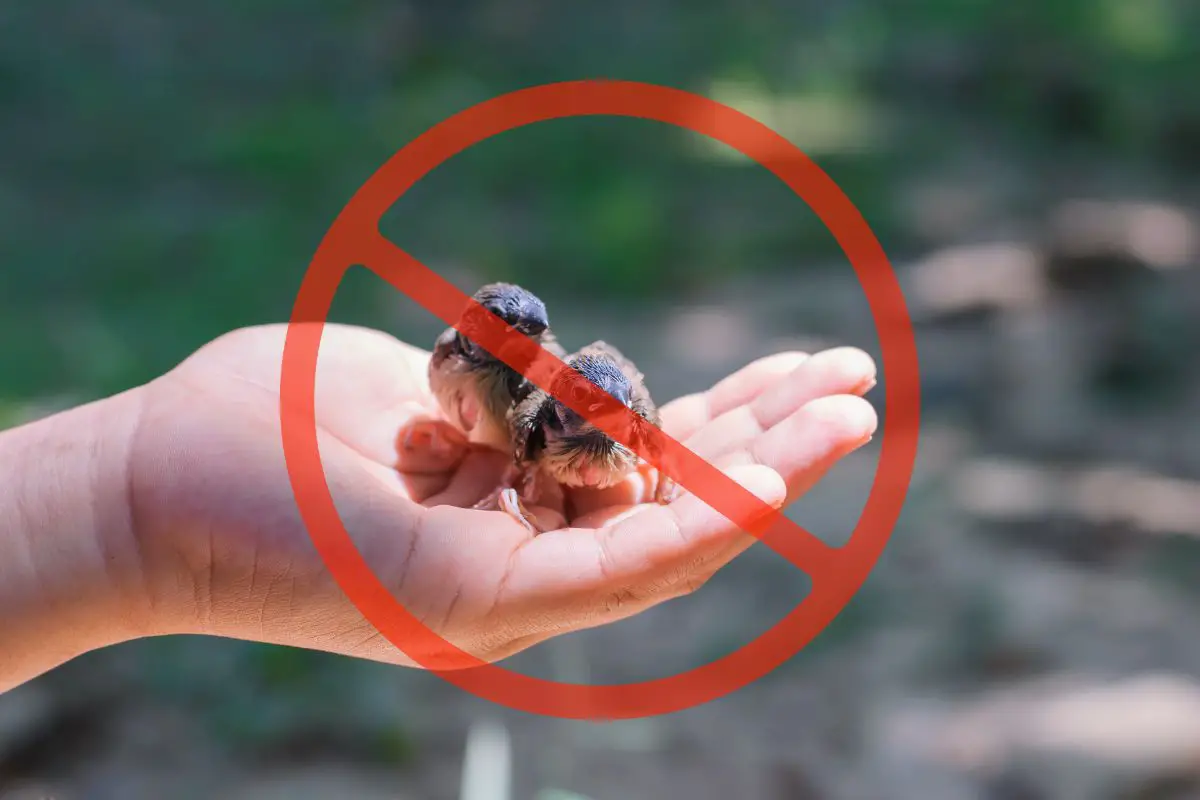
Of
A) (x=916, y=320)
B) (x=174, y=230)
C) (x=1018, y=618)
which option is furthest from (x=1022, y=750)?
(x=174, y=230)

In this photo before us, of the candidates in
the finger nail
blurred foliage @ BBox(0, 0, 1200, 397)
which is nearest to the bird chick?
the finger nail

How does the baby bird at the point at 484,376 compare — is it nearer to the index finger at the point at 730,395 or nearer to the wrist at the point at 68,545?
the index finger at the point at 730,395

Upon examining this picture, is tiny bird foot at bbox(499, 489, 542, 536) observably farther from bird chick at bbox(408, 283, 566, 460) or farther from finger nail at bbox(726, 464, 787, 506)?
finger nail at bbox(726, 464, 787, 506)

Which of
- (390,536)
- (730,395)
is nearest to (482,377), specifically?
(730,395)

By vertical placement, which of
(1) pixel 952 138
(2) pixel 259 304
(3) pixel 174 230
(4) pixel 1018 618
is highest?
(1) pixel 952 138

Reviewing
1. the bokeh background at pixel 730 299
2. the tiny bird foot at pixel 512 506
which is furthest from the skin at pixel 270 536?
the bokeh background at pixel 730 299

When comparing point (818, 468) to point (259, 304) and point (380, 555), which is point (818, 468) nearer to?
point (380, 555)

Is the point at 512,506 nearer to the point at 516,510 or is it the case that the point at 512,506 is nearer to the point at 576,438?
the point at 516,510
